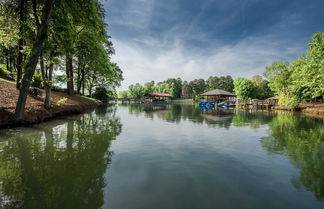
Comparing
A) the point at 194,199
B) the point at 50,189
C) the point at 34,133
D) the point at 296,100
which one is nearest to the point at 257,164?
the point at 194,199

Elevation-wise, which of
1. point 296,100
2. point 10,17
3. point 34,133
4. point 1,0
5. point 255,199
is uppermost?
point 1,0

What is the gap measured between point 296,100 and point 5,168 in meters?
40.8

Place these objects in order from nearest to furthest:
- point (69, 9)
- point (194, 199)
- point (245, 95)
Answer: point (194, 199) → point (69, 9) → point (245, 95)

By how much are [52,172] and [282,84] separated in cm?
5069

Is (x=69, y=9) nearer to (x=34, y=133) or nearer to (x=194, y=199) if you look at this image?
(x=34, y=133)

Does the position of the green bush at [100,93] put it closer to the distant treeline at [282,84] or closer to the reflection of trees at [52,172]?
the reflection of trees at [52,172]

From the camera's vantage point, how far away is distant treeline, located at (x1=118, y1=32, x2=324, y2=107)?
737 inches

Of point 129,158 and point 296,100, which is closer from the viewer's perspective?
point 129,158

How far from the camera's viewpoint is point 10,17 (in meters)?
11.4

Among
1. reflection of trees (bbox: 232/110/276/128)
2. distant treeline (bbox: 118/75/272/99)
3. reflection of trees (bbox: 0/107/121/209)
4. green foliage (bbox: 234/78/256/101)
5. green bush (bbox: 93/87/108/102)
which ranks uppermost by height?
distant treeline (bbox: 118/75/272/99)

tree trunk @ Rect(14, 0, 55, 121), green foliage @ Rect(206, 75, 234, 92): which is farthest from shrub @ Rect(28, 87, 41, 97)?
green foliage @ Rect(206, 75, 234, 92)

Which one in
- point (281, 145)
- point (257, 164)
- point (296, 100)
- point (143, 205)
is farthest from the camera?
point (296, 100)

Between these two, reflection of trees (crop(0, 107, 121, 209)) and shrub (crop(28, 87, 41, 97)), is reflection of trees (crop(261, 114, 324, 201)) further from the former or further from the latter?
shrub (crop(28, 87, 41, 97))

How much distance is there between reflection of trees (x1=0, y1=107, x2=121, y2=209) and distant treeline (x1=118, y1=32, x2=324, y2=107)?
73.7 feet
